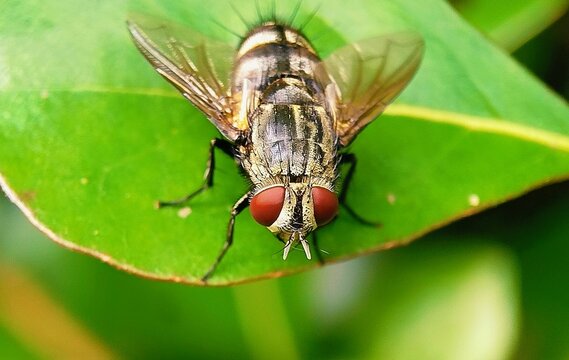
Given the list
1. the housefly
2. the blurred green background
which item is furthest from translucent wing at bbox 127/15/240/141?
the blurred green background

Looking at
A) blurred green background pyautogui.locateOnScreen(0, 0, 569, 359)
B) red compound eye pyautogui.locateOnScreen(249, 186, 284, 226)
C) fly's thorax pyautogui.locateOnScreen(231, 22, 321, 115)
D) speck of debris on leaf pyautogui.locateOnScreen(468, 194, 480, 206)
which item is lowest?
blurred green background pyautogui.locateOnScreen(0, 0, 569, 359)

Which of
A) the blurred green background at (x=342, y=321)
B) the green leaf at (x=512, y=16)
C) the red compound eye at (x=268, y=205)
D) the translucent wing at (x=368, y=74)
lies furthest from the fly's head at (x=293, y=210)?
the green leaf at (x=512, y=16)

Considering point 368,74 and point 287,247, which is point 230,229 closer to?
point 287,247

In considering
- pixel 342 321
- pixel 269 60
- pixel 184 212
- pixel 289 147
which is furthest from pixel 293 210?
pixel 342 321

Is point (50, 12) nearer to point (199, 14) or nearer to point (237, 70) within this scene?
point (199, 14)

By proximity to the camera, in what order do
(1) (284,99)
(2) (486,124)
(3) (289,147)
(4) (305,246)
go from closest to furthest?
(4) (305,246), (3) (289,147), (1) (284,99), (2) (486,124)

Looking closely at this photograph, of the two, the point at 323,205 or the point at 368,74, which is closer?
the point at 323,205

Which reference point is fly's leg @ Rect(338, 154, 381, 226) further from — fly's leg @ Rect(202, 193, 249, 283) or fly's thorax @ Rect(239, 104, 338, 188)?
fly's leg @ Rect(202, 193, 249, 283)
